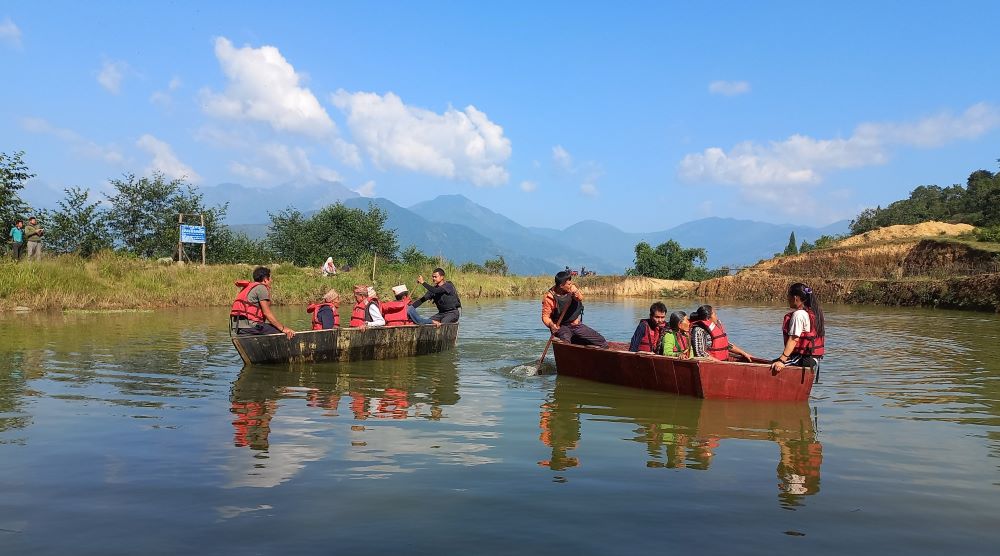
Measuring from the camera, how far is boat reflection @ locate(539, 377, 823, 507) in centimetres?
618

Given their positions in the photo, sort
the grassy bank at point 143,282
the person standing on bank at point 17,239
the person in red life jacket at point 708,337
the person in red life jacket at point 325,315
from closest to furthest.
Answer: the person in red life jacket at point 708,337 → the person in red life jacket at point 325,315 → the grassy bank at point 143,282 → the person standing on bank at point 17,239

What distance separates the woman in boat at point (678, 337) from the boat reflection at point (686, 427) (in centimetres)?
74

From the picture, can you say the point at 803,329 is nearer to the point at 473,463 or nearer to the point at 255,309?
the point at 473,463

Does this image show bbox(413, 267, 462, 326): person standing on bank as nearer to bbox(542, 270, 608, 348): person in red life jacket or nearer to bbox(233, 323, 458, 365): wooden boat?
bbox(233, 323, 458, 365): wooden boat

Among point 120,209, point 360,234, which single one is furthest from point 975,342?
point 360,234

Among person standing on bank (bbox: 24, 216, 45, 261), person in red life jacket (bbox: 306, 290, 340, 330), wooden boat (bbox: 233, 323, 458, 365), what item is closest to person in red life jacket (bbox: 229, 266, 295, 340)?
wooden boat (bbox: 233, 323, 458, 365)

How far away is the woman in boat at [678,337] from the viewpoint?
993cm

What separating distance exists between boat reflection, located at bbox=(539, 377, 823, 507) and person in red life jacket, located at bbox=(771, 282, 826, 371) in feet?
1.93

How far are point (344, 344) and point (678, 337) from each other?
586cm

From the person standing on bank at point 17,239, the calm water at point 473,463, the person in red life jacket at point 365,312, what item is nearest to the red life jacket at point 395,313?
the person in red life jacket at point 365,312

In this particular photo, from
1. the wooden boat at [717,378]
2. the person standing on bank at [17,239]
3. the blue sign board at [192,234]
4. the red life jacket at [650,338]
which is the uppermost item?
the blue sign board at [192,234]

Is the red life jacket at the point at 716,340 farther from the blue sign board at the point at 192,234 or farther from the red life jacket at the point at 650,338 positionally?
the blue sign board at the point at 192,234

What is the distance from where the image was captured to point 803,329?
345 inches

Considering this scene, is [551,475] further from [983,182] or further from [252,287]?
[983,182]
